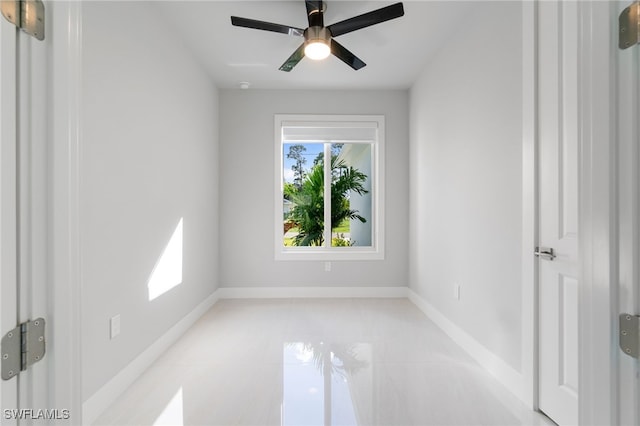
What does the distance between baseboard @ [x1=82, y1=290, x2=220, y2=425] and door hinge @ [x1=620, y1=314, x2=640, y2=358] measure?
222cm

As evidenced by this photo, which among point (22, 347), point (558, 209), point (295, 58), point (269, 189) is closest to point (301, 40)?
point (295, 58)

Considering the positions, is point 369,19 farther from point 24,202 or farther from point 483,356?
point 483,356

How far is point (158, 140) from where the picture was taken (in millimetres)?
2656

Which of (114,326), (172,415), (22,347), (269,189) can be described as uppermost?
(269,189)

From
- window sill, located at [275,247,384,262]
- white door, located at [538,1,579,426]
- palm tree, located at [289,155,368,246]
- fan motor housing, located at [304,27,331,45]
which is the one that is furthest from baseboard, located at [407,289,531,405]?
fan motor housing, located at [304,27,331,45]

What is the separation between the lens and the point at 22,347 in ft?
2.26

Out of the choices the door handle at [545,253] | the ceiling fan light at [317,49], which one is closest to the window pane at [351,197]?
the ceiling fan light at [317,49]

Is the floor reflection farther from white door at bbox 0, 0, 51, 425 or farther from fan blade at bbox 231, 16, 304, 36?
fan blade at bbox 231, 16, 304, 36

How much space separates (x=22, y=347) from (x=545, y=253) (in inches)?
83.9

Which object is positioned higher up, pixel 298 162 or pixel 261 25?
pixel 261 25

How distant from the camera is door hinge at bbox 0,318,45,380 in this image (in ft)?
2.17

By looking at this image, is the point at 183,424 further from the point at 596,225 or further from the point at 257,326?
the point at 596,225

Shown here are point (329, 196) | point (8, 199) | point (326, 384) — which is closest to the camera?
point (8, 199)

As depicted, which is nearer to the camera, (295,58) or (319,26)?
(319,26)
